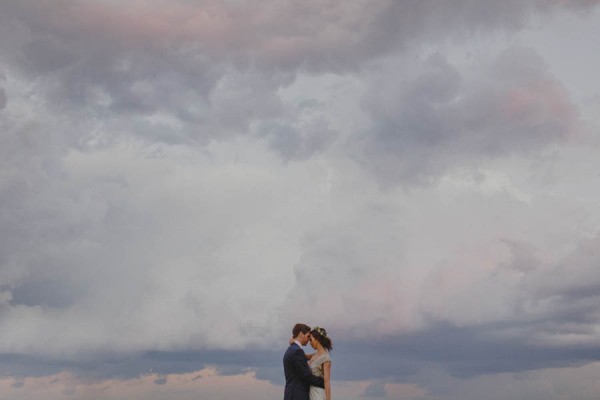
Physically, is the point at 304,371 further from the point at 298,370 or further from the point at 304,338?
the point at 304,338

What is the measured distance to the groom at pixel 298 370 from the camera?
90.7 feet

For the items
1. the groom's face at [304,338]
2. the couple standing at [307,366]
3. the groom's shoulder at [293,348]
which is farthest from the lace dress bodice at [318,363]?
the groom's shoulder at [293,348]

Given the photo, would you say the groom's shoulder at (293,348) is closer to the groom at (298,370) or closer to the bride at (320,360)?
the groom at (298,370)

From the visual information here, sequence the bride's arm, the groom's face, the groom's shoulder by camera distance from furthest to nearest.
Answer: the groom's face → the groom's shoulder → the bride's arm

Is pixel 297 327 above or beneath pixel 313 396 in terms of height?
above

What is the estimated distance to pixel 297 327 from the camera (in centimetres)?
2770

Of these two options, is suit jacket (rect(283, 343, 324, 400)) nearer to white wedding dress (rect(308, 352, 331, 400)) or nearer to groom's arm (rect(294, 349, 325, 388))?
groom's arm (rect(294, 349, 325, 388))

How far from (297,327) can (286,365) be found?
63.5 inches

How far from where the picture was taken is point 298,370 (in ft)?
91.4

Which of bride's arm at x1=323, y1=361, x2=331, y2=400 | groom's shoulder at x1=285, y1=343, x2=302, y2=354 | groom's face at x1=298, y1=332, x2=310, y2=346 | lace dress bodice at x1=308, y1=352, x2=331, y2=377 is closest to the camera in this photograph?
bride's arm at x1=323, y1=361, x2=331, y2=400

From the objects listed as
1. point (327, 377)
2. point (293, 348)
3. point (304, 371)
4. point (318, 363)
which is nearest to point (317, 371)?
point (318, 363)

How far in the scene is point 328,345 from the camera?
91.5 feet

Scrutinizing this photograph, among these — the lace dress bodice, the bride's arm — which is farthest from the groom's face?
the bride's arm

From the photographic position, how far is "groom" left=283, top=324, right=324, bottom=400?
27.7m
